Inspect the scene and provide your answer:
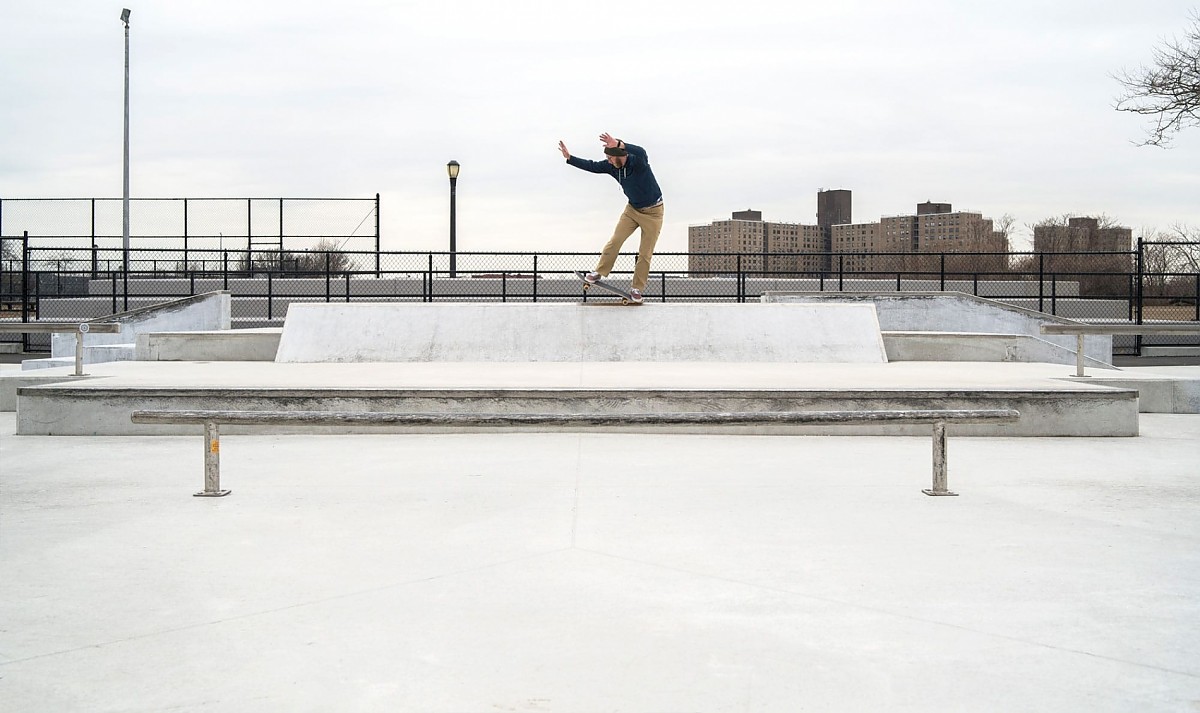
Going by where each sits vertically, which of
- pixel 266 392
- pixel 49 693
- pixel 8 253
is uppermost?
pixel 8 253

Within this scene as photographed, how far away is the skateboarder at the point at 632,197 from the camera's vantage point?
1301 cm

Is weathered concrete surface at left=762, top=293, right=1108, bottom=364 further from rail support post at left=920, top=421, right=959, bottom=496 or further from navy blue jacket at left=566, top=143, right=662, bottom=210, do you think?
rail support post at left=920, top=421, right=959, bottom=496

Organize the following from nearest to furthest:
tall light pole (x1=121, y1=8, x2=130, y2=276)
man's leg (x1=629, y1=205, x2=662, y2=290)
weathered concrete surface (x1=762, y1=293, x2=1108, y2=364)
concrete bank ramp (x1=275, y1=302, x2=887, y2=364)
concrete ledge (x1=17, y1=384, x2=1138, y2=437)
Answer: concrete ledge (x1=17, y1=384, x2=1138, y2=437) < concrete bank ramp (x1=275, y1=302, x2=887, y2=364) < man's leg (x1=629, y1=205, x2=662, y2=290) < weathered concrete surface (x1=762, y1=293, x2=1108, y2=364) < tall light pole (x1=121, y1=8, x2=130, y2=276)

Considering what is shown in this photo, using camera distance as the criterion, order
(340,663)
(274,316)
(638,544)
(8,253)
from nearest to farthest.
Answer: (340,663) → (638,544) → (274,316) → (8,253)

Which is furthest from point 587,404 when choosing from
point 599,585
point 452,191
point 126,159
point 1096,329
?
point 126,159

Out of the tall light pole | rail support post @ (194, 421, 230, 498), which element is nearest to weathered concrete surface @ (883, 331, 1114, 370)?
rail support post @ (194, 421, 230, 498)

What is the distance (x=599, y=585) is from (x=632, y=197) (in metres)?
9.55

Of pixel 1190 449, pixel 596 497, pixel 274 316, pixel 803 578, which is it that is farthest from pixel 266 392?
pixel 274 316

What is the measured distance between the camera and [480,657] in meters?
3.51

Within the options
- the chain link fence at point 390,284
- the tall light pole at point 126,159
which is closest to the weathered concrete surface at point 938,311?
the chain link fence at point 390,284

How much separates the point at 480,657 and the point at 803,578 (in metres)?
1.63

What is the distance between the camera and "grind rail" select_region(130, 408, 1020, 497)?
250 inches

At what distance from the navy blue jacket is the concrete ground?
6.22m

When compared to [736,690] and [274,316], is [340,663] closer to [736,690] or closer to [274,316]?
[736,690]
